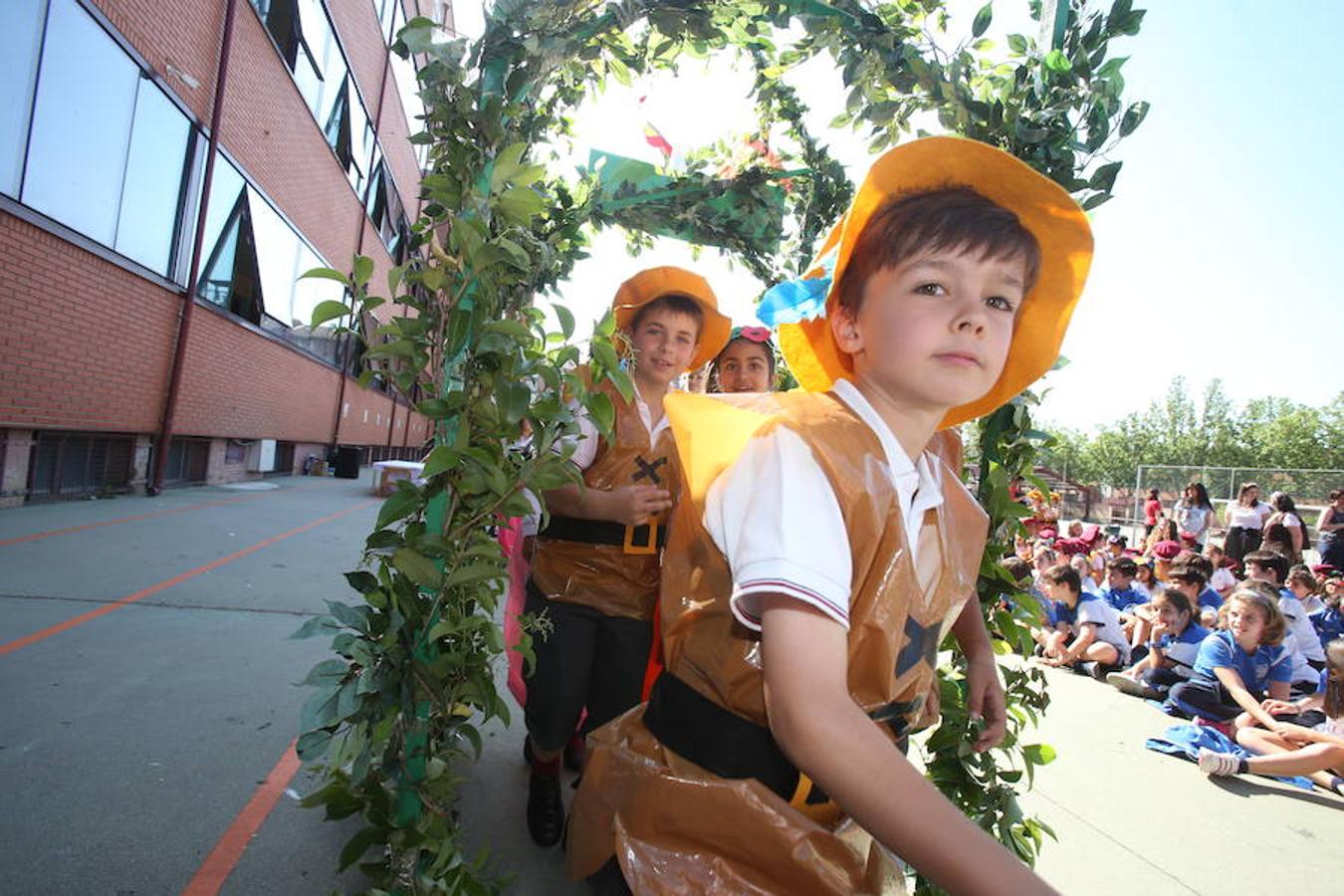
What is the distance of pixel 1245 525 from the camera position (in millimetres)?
10078

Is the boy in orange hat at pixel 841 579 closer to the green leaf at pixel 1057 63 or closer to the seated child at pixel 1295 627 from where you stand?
the green leaf at pixel 1057 63

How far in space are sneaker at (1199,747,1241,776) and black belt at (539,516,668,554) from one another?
3.71 meters

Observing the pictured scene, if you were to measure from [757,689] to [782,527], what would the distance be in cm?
33

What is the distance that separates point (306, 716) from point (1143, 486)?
88.2 ft

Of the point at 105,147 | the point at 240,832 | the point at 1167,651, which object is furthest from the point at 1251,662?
the point at 105,147

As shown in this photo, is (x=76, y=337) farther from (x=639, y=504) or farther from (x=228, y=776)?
(x=639, y=504)

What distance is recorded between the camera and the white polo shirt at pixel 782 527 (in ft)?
3.13

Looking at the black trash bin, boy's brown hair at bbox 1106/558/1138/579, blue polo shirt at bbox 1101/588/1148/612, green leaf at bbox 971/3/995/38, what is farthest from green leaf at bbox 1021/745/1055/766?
the black trash bin

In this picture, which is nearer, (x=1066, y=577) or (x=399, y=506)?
(x=399, y=506)

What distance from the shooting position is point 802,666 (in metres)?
0.94

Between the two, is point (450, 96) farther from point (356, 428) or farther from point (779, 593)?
point (356, 428)

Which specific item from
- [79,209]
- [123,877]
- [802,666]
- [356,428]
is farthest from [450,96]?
[356,428]

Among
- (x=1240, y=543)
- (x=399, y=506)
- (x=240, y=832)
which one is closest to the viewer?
(x=399, y=506)

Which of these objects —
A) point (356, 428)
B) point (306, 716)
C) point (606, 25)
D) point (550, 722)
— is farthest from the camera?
point (356, 428)
